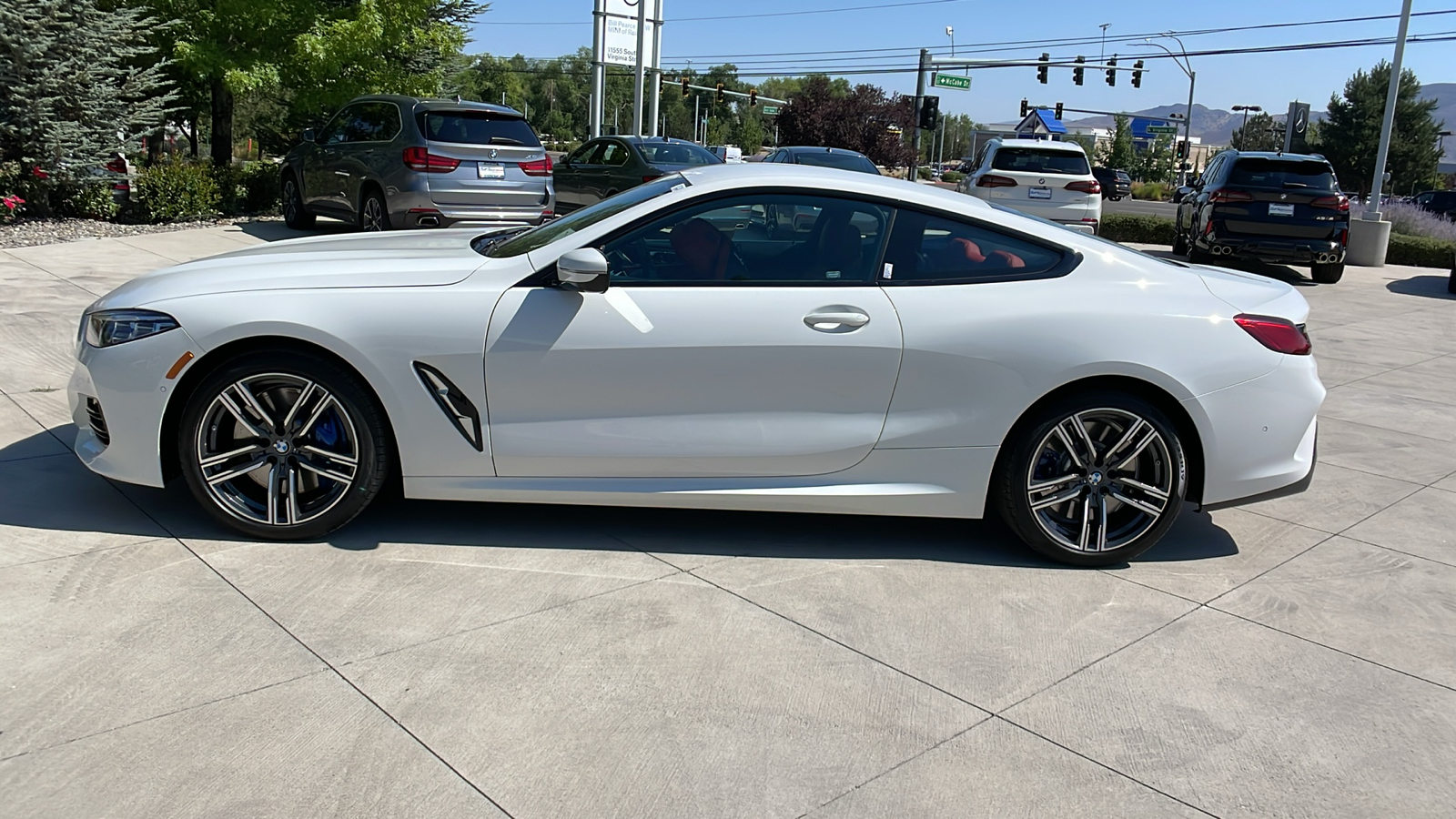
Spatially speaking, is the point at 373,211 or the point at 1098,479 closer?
the point at 1098,479

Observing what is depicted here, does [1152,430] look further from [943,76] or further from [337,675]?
[943,76]

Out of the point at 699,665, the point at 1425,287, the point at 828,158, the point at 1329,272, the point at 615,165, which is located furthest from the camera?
the point at 615,165

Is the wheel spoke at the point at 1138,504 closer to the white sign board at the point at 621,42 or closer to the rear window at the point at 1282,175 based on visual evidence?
the rear window at the point at 1282,175

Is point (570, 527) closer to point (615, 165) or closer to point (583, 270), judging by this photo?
point (583, 270)

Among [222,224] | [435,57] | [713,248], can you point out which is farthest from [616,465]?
[435,57]

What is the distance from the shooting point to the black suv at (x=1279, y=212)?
1529 centimetres

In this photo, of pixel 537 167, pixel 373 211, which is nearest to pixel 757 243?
pixel 537 167

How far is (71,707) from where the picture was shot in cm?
312

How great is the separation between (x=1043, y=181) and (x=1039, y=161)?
51 cm

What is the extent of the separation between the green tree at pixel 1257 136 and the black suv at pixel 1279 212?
2552 inches

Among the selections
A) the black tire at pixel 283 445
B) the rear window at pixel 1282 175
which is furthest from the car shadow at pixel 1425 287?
the black tire at pixel 283 445

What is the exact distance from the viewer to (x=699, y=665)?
356cm

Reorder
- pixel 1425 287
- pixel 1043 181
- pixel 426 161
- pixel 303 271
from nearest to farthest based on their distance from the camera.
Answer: pixel 303 271 → pixel 426 161 → pixel 1425 287 → pixel 1043 181

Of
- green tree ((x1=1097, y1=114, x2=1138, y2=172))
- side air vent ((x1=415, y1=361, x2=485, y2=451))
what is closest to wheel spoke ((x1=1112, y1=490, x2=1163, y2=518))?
side air vent ((x1=415, y1=361, x2=485, y2=451))
